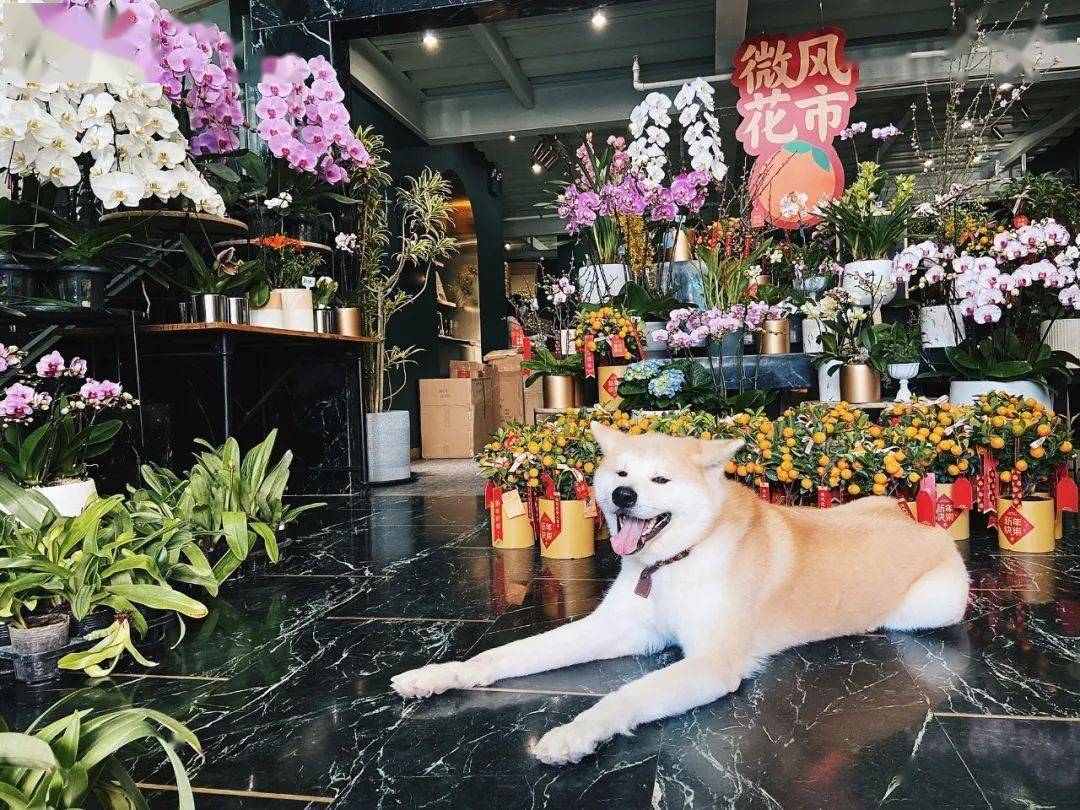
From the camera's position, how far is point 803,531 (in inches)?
84.6

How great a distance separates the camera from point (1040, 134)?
9.77 meters

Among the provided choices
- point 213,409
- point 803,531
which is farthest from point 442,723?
point 213,409

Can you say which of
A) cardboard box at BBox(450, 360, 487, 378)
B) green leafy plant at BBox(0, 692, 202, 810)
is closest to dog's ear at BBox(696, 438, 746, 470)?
green leafy plant at BBox(0, 692, 202, 810)

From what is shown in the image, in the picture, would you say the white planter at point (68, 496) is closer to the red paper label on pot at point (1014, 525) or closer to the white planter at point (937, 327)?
the red paper label on pot at point (1014, 525)

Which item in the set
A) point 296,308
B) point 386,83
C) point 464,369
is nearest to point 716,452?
point 296,308

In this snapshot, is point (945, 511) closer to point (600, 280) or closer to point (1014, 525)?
point (1014, 525)

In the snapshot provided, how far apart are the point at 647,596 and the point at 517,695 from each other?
16.9 inches

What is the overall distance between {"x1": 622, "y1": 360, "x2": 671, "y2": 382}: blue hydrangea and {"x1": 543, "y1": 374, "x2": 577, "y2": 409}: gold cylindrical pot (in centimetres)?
60

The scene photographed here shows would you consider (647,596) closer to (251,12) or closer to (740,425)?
(740,425)

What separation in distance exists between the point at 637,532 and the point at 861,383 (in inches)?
102

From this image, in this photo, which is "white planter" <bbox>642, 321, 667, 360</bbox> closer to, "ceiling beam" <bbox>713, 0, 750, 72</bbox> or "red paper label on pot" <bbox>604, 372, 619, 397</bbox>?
"red paper label on pot" <bbox>604, 372, 619, 397</bbox>

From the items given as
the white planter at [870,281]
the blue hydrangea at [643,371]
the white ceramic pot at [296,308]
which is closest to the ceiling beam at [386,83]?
the white ceramic pot at [296,308]

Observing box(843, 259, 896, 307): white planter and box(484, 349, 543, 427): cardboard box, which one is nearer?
box(843, 259, 896, 307): white planter

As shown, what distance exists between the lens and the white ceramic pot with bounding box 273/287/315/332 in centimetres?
442
